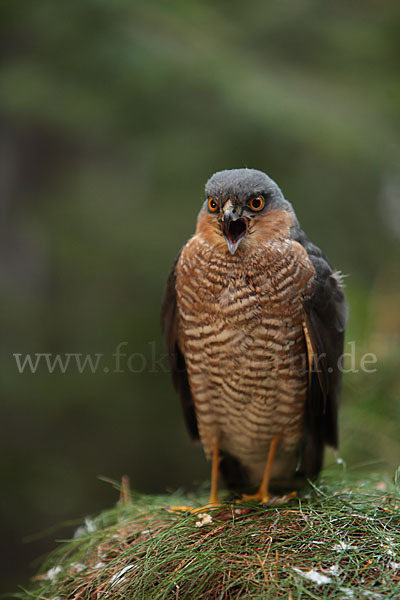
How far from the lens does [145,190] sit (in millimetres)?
6840

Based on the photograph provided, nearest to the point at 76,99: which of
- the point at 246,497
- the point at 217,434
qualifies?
the point at 217,434

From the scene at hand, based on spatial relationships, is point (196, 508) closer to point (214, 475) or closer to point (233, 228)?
point (214, 475)

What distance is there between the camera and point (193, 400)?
3398 millimetres

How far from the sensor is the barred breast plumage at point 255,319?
2.88 metres

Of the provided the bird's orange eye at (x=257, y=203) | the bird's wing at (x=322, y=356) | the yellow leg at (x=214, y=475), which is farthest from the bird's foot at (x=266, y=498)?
the bird's orange eye at (x=257, y=203)

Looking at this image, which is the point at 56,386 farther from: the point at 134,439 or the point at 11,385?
the point at 134,439

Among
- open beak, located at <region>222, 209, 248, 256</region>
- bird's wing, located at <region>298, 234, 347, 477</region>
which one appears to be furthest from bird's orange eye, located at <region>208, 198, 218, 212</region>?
bird's wing, located at <region>298, 234, 347, 477</region>

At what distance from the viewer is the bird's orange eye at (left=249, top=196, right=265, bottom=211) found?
290 cm

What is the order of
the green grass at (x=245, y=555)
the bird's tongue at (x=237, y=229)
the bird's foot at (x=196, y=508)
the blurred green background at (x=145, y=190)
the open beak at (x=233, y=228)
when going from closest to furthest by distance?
the green grass at (x=245, y=555) < the bird's foot at (x=196, y=508) < the open beak at (x=233, y=228) < the bird's tongue at (x=237, y=229) < the blurred green background at (x=145, y=190)

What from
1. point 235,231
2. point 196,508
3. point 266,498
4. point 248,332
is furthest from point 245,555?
point 235,231

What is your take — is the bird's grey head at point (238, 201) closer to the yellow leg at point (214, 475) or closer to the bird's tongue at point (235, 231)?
the bird's tongue at point (235, 231)

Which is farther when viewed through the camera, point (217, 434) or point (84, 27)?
point (84, 27)

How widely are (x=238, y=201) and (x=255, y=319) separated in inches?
23.5

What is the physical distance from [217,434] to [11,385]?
2679 millimetres
